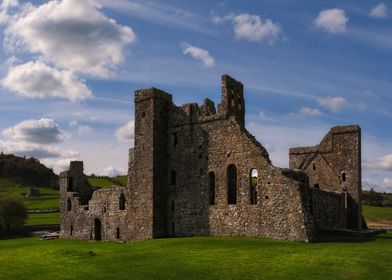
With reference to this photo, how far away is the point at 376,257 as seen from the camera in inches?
907

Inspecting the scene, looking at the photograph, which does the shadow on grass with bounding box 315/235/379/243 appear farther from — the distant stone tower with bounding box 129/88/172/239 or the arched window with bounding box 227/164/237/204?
the distant stone tower with bounding box 129/88/172/239

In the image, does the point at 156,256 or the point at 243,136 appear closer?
the point at 156,256

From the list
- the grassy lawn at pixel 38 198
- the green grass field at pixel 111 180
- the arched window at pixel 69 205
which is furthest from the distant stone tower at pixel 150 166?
the green grass field at pixel 111 180

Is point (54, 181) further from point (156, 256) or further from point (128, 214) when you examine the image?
point (156, 256)

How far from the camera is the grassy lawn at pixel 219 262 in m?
20.7

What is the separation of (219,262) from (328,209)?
17105mm

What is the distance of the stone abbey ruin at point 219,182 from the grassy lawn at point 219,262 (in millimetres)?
3372

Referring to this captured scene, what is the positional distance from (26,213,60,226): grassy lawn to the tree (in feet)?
10.4

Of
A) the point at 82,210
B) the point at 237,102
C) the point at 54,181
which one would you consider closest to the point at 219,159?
the point at 237,102

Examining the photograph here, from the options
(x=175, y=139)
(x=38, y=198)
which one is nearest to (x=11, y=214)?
(x=175, y=139)

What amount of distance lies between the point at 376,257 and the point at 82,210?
103 feet

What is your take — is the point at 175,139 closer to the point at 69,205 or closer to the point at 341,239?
the point at 341,239

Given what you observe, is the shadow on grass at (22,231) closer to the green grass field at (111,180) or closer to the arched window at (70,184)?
the arched window at (70,184)

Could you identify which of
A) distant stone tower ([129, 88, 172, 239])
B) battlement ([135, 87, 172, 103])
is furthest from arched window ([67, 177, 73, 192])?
battlement ([135, 87, 172, 103])
